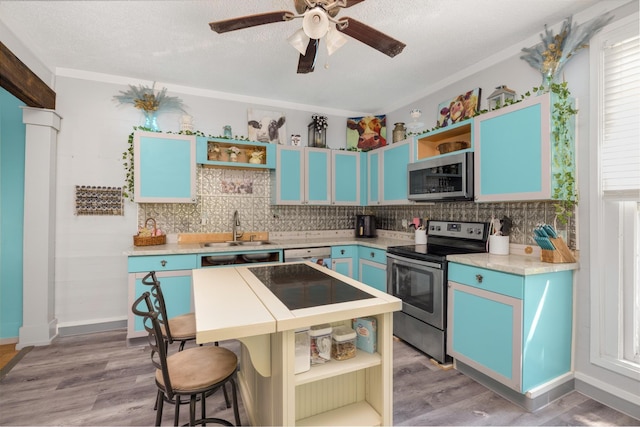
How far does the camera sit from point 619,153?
6.61 feet

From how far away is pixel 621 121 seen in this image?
2014 millimetres

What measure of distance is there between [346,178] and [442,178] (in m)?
1.42

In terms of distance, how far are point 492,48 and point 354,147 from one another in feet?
6.41

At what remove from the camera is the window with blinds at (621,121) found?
6.40ft

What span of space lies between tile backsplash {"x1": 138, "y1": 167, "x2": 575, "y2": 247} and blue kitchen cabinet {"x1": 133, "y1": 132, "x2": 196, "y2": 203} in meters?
0.31

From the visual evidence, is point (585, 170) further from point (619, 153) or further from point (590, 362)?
point (590, 362)

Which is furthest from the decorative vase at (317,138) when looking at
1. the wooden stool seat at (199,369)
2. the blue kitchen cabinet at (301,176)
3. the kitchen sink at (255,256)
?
the wooden stool seat at (199,369)

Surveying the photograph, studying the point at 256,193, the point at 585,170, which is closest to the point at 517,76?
the point at 585,170

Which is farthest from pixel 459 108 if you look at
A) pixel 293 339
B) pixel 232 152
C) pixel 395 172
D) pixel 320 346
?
pixel 293 339

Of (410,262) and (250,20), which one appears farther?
(410,262)

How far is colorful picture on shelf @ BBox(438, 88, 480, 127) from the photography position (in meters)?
2.97

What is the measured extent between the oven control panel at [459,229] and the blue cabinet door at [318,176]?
1331 millimetres

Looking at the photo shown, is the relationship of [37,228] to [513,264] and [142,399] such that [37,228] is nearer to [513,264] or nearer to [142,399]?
[142,399]

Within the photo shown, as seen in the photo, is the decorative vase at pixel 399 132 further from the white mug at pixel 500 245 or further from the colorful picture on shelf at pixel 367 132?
the white mug at pixel 500 245
